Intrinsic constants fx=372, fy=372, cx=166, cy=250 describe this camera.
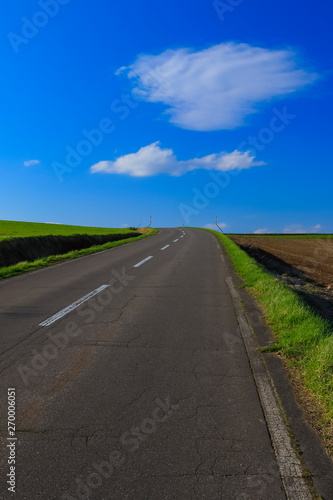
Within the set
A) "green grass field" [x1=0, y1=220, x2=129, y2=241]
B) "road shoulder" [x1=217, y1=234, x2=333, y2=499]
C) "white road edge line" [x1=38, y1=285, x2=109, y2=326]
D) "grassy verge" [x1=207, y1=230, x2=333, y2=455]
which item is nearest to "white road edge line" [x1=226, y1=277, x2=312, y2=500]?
"road shoulder" [x1=217, y1=234, x2=333, y2=499]

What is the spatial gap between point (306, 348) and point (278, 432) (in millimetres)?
2022

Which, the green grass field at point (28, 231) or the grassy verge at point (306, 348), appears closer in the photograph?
the grassy verge at point (306, 348)

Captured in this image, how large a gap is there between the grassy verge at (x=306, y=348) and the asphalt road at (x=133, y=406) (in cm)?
53

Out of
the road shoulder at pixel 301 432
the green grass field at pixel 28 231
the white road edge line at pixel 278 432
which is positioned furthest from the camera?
the green grass field at pixel 28 231

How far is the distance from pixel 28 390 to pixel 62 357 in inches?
36.0

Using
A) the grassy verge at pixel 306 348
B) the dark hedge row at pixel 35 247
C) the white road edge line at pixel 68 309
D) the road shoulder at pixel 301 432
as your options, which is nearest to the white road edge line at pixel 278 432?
the road shoulder at pixel 301 432

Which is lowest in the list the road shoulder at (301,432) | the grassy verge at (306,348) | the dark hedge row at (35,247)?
the road shoulder at (301,432)

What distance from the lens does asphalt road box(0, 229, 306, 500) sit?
2.56 meters

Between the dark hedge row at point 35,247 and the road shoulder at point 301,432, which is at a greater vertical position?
the dark hedge row at point 35,247

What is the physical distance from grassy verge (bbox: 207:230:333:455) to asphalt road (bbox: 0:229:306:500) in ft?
1.73

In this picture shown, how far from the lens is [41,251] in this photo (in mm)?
20516

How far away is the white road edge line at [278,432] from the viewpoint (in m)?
2.54

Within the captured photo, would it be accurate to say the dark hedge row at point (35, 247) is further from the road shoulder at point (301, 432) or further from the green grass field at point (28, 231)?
the road shoulder at point (301, 432)

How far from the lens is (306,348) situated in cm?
496
